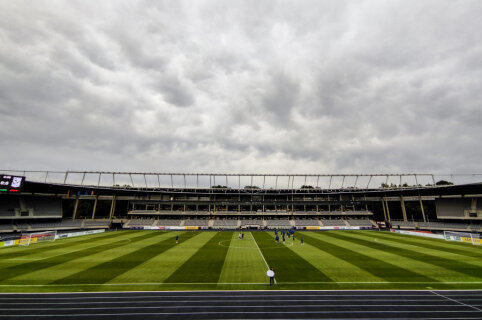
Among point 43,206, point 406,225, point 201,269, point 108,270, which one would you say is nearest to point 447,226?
point 406,225

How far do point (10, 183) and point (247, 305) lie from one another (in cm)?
5554

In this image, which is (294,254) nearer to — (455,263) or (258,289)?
(258,289)

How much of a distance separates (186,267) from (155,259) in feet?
18.9

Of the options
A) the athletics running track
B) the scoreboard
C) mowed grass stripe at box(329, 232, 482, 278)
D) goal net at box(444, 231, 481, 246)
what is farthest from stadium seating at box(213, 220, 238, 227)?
the athletics running track

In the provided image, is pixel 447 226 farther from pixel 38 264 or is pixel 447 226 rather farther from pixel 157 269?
pixel 38 264

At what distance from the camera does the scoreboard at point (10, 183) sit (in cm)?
4419

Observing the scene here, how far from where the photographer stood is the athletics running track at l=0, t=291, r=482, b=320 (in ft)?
42.7

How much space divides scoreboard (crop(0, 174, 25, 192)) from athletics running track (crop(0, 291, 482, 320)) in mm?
41461

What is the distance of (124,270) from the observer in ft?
71.5

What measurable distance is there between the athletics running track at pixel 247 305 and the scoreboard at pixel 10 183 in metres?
41.5

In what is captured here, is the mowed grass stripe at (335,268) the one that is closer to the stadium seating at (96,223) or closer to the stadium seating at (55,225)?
the stadium seating at (96,223)

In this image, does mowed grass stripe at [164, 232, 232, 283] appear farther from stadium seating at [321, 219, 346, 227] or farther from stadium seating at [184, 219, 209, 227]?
stadium seating at [321, 219, 346, 227]

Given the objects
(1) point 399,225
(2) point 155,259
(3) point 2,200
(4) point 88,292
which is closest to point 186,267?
(2) point 155,259

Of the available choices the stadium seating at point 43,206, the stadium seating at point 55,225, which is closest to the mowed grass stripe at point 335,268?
the stadium seating at point 55,225
